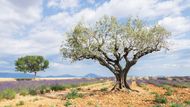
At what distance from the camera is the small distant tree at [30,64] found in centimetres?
9594

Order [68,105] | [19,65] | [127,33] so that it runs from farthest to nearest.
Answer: [19,65] → [127,33] → [68,105]

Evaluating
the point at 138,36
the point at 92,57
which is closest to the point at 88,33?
the point at 92,57

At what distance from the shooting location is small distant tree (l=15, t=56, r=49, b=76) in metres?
95.9

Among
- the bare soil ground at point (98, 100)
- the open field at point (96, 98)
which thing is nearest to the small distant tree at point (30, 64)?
the open field at point (96, 98)

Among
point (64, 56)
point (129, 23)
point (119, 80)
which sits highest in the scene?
point (129, 23)

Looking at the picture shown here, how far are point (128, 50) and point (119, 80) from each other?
3024 mm

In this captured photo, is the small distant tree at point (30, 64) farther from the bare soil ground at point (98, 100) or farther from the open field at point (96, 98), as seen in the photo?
the bare soil ground at point (98, 100)

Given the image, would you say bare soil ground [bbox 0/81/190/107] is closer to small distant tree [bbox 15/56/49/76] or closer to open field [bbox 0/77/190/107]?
open field [bbox 0/77/190/107]

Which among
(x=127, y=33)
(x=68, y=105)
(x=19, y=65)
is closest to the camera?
(x=68, y=105)

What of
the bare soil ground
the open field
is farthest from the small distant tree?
the bare soil ground

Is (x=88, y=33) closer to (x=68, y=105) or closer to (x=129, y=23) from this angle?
(x=129, y=23)

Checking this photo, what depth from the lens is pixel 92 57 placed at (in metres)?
35.2

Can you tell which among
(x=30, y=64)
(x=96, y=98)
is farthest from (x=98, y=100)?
(x=30, y=64)

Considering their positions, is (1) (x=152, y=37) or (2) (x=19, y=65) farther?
(2) (x=19, y=65)
